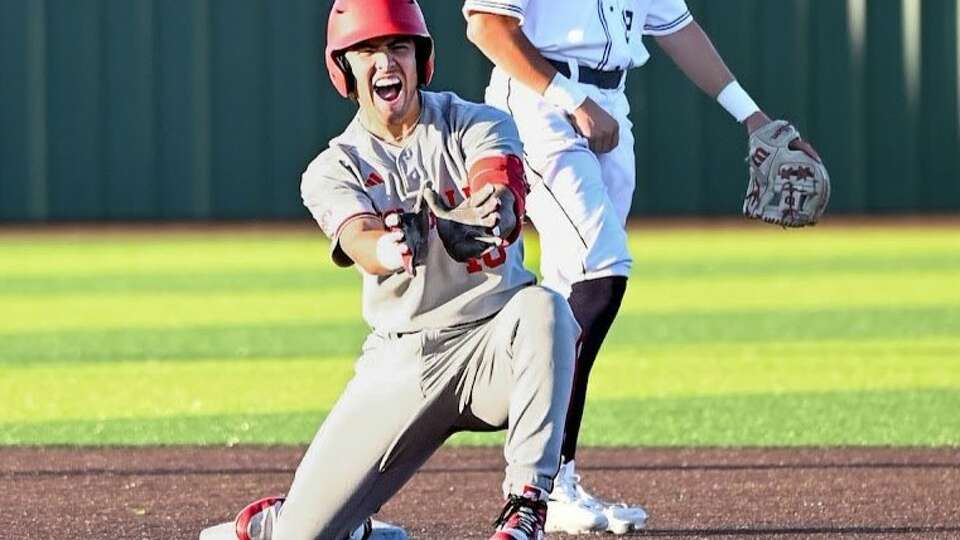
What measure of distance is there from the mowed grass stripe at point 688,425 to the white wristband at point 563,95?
2.29 metres

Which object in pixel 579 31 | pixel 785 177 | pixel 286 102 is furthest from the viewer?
pixel 286 102

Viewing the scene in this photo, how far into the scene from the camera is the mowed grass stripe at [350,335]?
11.8 m

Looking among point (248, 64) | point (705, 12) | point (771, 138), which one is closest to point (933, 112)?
point (705, 12)

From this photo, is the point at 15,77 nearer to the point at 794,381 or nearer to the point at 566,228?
the point at 794,381

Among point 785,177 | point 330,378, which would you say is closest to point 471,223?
point 785,177

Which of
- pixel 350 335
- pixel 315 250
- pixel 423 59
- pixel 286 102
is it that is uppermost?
pixel 423 59

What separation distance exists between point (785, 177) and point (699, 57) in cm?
49

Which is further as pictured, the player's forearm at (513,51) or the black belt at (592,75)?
the black belt at (592,75)

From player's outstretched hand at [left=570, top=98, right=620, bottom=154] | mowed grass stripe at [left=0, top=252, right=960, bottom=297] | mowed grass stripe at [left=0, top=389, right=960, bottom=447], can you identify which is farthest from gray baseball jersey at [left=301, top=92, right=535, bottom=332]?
mowed grass stripe at [left=0, top=252, right=960, bottom=297]

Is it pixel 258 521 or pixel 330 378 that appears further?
pixel 330 378

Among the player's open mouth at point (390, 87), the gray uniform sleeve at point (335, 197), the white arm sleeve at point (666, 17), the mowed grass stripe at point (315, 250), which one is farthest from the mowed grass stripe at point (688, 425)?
the mowed grass stripe at point (315, 250)

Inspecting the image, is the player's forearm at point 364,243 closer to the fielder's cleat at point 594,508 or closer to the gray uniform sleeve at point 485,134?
the gray uniform sleeve at point 485,134

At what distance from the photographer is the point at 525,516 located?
180 inches

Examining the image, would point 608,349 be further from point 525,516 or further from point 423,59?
point 525,516
